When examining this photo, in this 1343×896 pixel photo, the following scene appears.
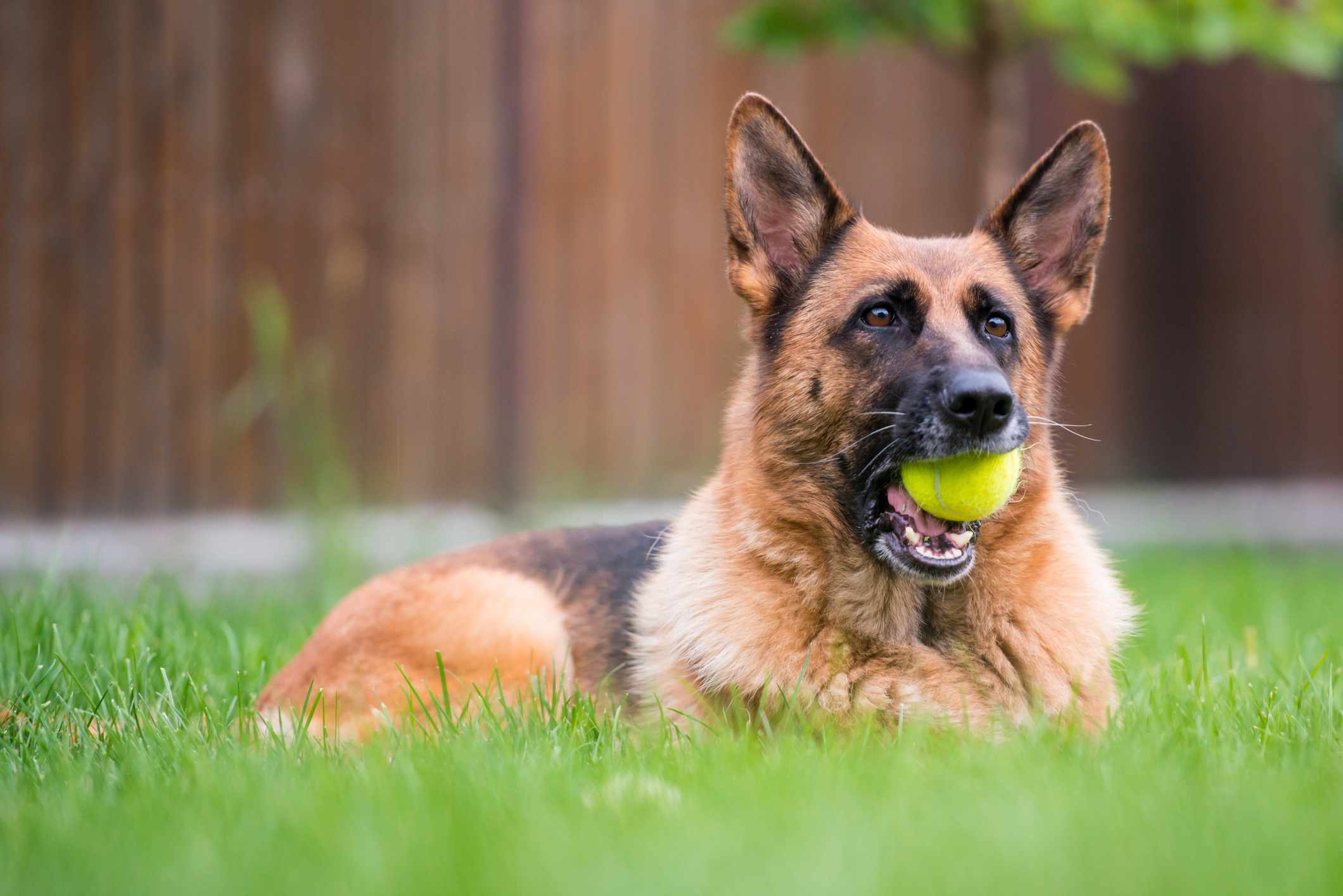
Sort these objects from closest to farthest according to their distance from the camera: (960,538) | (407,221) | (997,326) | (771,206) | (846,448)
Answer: (960,538) < (846,448) < (997,326) < (771,206) < (407,221)

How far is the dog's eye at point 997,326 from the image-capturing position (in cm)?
317

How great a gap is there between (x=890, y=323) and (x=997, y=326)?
296 millimetres

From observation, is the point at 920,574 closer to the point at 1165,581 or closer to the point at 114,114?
the point at 1165,581

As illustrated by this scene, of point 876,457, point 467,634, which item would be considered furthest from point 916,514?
point 467,634

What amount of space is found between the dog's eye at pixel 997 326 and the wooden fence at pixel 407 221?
14.3 ft

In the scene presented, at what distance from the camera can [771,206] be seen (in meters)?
3.36

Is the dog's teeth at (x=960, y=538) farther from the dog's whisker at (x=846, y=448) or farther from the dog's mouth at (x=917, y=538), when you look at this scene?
the dog's whisker at (x=846, y=448)

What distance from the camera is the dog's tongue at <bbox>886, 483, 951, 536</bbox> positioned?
9.70 ft

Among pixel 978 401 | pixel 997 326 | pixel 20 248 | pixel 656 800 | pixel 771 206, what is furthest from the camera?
pixel 20 248

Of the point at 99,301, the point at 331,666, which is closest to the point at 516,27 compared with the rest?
the point at 99,301

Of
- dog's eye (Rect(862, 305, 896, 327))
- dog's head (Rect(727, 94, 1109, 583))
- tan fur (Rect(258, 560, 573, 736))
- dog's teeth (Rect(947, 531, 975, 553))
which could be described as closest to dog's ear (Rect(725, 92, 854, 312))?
dog's head (Rect(727, 94, 1109, 583))

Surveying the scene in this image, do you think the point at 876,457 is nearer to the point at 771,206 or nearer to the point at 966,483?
the point at 966,483

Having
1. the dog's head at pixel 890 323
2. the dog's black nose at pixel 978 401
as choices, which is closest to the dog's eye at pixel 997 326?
the dog's head at pixel 890 323

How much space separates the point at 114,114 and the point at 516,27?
2.29 meters
